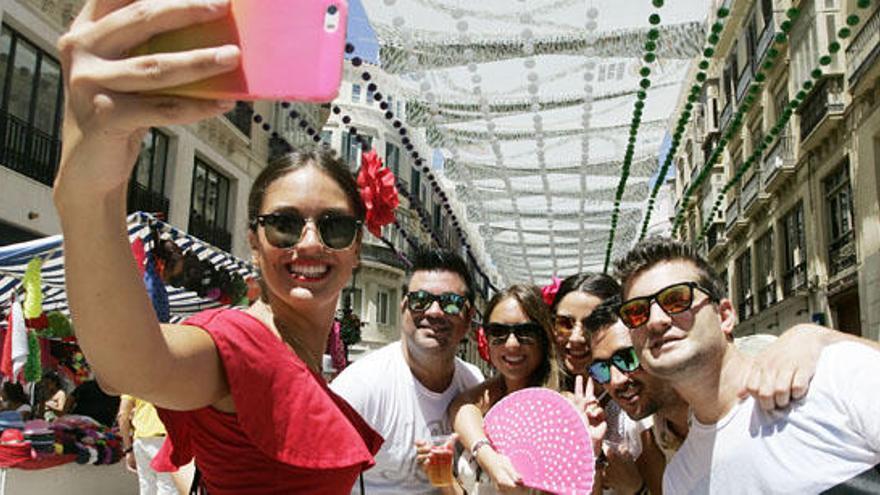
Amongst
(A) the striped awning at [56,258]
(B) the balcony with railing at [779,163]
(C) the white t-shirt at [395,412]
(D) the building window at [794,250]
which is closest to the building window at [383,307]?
(D) the building window at [794,250]

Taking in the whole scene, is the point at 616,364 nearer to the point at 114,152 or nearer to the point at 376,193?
the point at 376,193

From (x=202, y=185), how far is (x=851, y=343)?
19255 millimetres

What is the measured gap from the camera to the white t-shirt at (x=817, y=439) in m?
2.02

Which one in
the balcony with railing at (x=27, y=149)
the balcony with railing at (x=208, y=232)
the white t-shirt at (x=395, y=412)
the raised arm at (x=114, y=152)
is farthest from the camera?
the balcony with railing at (x=208, y=232)

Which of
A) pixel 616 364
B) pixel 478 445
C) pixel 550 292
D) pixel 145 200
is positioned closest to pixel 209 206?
pixel 145 200

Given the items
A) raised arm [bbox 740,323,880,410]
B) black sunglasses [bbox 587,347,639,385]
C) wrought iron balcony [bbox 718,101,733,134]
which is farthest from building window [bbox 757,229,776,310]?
raised arm [bbox 740,323,880,410]

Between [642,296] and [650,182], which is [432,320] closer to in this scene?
[642,296]

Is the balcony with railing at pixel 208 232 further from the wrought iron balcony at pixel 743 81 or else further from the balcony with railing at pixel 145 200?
the wrought iron balcony at pixel 743 81

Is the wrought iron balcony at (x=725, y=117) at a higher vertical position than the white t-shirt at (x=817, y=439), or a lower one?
higher

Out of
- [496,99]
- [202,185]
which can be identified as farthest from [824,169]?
[202,185]

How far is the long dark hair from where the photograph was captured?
12.5ft

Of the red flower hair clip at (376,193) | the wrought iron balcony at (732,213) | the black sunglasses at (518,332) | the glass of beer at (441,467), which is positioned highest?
the wrought iron balcony at (732,213)

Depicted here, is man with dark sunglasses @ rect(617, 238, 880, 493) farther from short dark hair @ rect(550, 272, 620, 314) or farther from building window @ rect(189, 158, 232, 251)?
building window @ rect(189, 158, 232, 251)

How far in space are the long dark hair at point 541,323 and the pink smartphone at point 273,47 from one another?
2.93 m
